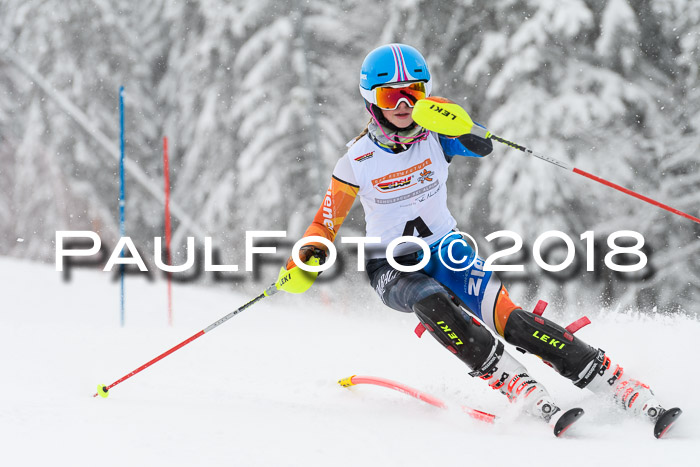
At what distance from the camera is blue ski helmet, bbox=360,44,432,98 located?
4.07m

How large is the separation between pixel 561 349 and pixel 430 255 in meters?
0.96

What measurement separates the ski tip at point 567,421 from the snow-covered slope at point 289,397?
6 centimetres

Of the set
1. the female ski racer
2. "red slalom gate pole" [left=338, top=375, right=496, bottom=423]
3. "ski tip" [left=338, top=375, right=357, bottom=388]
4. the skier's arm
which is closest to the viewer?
the female ski racer

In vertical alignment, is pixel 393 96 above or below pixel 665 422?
above

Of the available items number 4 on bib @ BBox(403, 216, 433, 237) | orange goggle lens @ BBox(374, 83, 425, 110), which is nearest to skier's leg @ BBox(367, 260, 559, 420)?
number 4 on bib @ BBox(403, 216, 433, 237)

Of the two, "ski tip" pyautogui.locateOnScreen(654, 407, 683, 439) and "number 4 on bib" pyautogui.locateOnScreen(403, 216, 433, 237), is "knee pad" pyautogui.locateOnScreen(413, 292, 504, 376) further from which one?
"ski tip" pyautogui.locateOnScreen(654, 407, 683, 439)

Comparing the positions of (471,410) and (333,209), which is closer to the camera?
(471,410)

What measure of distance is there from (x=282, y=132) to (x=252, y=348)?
7627 millimetres

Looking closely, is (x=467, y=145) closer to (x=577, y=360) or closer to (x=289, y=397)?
(x=577, y=360)

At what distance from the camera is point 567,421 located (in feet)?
10.8

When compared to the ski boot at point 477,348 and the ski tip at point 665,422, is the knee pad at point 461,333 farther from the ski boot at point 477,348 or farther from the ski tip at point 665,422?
the ski tip at point 665,422

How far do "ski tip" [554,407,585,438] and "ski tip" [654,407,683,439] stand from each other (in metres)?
0.34

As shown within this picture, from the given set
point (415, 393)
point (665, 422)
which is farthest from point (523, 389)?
point (415, 393)

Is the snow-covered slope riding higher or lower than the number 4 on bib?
lower
